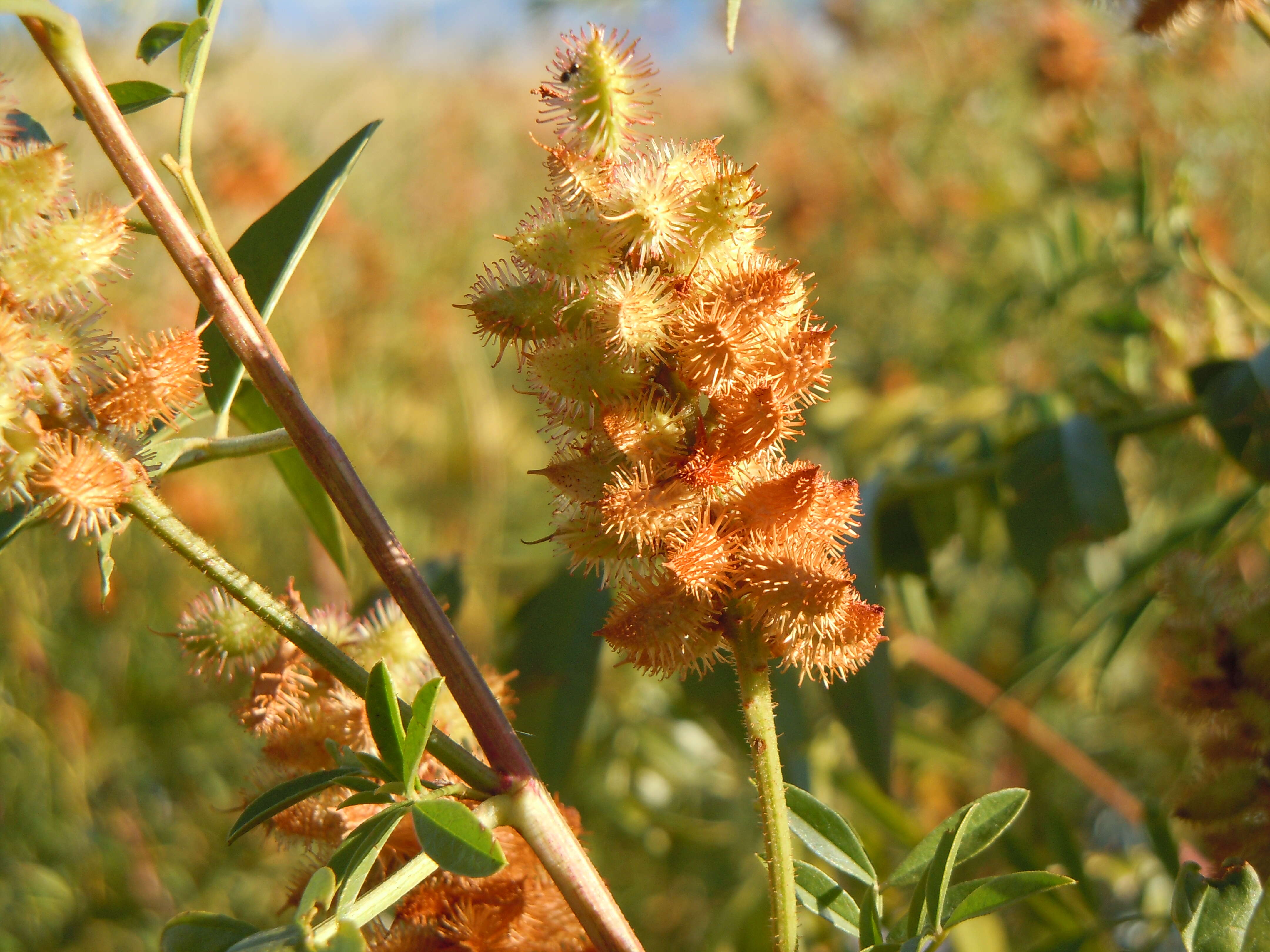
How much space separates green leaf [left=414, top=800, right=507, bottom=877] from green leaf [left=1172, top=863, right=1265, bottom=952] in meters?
0.42

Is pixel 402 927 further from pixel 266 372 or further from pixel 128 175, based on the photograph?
pixel 128 175

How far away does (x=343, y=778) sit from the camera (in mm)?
568

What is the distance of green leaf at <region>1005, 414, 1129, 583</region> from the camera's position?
3.32 ft

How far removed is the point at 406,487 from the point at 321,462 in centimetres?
226

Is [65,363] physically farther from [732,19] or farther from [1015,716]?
[1015,716]

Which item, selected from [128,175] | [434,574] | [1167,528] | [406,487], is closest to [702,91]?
[406,487]

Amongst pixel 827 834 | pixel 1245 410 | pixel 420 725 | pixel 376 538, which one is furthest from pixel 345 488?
pixel 1245 410

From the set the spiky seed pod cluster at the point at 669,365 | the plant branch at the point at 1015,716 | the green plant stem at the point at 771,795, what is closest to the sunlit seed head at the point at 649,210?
the spiky seed pod cluster at the point at 669,365

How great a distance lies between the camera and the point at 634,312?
1.70ft

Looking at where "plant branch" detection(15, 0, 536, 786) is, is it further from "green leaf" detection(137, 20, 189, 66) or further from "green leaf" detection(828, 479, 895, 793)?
"green leaf" detection(828, 479, 895, 793)

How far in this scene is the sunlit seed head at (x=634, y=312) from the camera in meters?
0.52

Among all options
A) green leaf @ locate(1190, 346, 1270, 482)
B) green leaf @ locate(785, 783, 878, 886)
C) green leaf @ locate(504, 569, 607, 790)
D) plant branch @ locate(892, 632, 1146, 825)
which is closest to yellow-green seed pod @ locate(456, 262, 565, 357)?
green leaf @ locate(785, 783, 878, 886)

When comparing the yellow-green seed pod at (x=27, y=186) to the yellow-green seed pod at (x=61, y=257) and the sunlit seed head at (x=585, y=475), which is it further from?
the sunlit seed head at (x=585, y=475)

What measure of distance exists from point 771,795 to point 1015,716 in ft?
4.27
